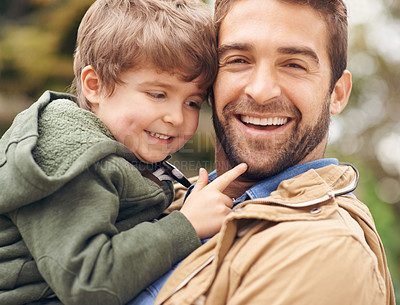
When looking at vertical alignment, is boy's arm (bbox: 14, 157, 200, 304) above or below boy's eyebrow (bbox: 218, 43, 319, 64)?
below

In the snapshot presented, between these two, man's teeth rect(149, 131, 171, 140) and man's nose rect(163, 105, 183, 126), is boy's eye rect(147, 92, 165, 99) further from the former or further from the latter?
man's teeth rect(149, 131, 171, 140)

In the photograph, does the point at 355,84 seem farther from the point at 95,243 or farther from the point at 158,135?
the point at 95,243

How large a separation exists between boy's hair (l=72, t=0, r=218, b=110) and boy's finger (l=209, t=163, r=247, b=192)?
1.58 ft

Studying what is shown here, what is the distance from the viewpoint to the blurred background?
247 inches

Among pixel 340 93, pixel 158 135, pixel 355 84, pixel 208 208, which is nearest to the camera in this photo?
pixel 208 208

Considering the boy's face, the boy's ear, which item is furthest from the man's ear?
the boy's ear

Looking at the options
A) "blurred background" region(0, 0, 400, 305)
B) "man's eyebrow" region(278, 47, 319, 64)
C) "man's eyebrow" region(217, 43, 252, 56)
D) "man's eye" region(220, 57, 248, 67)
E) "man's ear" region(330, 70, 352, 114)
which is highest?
"man's eyebrow" region(278, 47, 319, 64)

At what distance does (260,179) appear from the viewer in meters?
2.08

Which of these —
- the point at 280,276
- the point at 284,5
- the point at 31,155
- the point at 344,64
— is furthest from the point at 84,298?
the point at 344,64

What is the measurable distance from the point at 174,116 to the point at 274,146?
50cm

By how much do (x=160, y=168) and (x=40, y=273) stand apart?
0.80 m

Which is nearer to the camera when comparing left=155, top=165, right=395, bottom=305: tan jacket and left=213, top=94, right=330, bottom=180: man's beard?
left=155, top=165, right=395, bottom=305: tan jacket

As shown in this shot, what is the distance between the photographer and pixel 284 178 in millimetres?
1985

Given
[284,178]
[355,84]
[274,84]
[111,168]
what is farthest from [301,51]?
[355,84]
